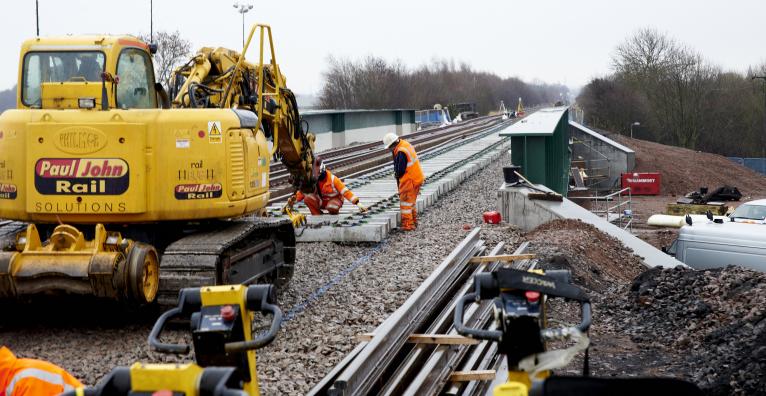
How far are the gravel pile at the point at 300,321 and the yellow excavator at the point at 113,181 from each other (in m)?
0.53

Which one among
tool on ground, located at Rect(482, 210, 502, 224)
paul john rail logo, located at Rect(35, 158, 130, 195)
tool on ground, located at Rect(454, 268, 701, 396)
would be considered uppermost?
paul john rail logo, located at Rect(35, 158, 130, 195)

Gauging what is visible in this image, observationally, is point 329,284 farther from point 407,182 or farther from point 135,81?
point 407,182

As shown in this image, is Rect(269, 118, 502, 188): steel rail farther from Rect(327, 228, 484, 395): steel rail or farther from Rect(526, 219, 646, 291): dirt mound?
Rect(327, 228, 484, 395): steel rail

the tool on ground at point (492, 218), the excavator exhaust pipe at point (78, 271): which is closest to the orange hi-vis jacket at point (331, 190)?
the tool on ground at point (492, 218)

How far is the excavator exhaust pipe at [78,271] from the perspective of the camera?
8.45 metres

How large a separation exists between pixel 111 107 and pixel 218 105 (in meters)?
1.92

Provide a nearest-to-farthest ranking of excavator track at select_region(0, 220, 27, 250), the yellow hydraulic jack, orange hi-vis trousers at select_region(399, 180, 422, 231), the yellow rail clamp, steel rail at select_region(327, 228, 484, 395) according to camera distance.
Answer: the yellow hydraulic jack < steel rail at select_region(327, 228, 484, 395) < excavator track at select_region(0, 220, 27, 250) < the yellow rail clamp < orange hi-vis trousers at select_region(399, 180, 422, 231)

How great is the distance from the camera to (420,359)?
7.85 m

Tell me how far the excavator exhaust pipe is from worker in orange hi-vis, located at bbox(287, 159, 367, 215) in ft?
22.1

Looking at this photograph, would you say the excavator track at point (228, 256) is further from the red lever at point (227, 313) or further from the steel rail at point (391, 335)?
the red lever at point (227, 313)

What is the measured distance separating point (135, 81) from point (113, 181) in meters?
1.33

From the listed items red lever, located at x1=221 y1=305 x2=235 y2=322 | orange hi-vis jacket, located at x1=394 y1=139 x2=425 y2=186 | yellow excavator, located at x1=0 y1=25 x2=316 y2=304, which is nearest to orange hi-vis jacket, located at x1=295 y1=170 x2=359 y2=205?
orange hi-vis jacket, located at x1=394 y1=139 x2=425 y2=186

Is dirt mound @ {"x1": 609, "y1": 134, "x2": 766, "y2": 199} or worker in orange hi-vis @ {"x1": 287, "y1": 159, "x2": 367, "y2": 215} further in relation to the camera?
dirt mound @ {"x1": 609, "y1": 134, "x2": 766, "y2": 199}

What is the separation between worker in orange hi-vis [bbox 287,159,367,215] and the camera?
15.4 meters
